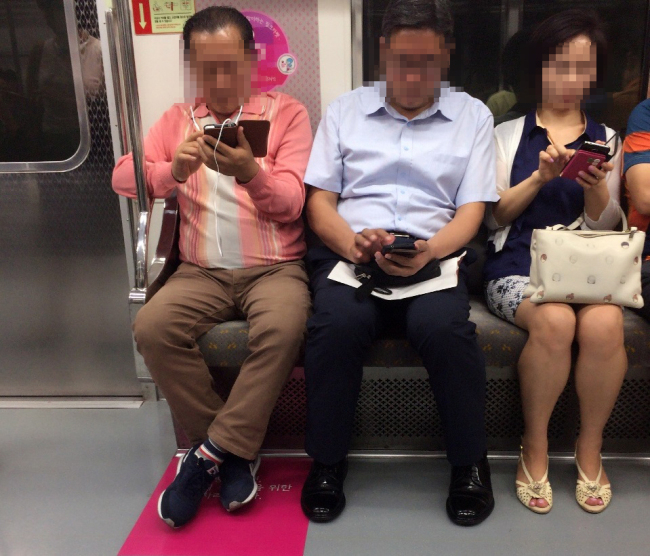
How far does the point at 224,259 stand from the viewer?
2.10 metres

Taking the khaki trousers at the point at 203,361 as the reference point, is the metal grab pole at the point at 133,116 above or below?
above

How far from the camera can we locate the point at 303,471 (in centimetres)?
204

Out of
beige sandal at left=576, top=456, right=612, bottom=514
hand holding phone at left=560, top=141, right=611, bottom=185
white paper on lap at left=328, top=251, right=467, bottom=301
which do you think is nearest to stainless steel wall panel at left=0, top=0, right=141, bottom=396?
white paper on lap at left=328, top=251, right=467, bottom=301

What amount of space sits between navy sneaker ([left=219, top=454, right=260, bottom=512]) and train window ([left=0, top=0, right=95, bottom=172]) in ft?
5.25

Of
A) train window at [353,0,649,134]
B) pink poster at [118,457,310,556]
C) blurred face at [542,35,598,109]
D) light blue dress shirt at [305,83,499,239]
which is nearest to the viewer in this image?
pink poster at [118,457,310,556]

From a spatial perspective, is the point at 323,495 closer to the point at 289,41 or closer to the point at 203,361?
the point at 203,361

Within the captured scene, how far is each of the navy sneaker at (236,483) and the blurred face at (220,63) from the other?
122cm

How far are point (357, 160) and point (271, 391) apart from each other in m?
0.89

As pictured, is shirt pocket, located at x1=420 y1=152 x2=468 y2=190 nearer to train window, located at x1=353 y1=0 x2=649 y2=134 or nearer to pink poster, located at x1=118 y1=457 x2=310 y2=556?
train window, located at x1=353 y1=0 x2=649 y2=134

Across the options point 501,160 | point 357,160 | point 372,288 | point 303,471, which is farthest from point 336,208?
point 303,471

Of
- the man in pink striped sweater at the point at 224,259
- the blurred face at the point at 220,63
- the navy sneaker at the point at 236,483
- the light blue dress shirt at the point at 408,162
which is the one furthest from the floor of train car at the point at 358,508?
the blurred face at the point at 220,63

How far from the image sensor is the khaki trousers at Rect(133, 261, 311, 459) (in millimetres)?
1794

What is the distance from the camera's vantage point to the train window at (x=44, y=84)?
2.46 m

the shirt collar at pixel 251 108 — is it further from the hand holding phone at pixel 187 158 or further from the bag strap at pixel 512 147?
the bag strap at pixel 512 147
